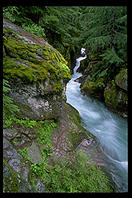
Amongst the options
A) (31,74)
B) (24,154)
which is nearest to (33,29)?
(31,74)

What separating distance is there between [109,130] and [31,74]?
512 centimetres

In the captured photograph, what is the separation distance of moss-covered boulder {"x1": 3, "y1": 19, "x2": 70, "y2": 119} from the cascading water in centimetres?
274


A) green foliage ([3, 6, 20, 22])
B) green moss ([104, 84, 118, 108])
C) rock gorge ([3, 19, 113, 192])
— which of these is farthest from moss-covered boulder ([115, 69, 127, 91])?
green foliage ([3, 6, 20, 22])

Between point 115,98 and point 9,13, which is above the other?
point 9,13

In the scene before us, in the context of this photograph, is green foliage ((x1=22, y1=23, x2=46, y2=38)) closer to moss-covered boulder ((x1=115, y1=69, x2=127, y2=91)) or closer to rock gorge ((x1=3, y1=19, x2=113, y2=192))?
rock gorge ((x1=3, y1=19, x2=113, y2=192))

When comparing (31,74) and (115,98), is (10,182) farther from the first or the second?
(115,98)

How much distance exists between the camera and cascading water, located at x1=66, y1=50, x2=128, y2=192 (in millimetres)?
5409

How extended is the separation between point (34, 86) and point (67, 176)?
9.43 feet

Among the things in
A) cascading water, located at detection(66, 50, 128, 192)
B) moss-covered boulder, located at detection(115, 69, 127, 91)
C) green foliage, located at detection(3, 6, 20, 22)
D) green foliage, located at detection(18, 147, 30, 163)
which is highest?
green foliage, located at detection(3, 6, 20, 22)

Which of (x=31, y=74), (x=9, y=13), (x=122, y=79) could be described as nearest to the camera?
(x=31, y=74)

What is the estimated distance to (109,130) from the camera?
26.0ft

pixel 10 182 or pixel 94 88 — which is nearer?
pixel 10 182

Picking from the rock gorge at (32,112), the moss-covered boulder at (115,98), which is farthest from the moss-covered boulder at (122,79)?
the rock gorge at (32,112)
